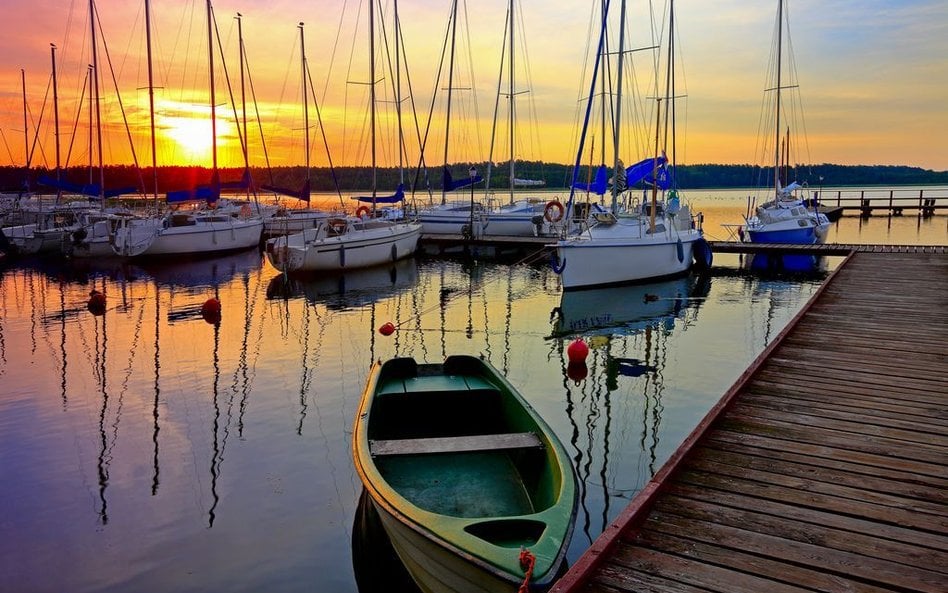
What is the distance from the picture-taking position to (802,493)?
16.3 feet

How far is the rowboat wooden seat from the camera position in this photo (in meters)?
6.06

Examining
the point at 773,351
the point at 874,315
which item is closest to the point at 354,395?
the point at 773,351

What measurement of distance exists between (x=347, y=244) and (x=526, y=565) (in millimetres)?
22688

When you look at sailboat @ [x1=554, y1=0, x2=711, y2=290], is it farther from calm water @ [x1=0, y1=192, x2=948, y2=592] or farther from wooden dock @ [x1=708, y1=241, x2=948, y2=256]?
wooden dock @ [x1=708, y1=241, x2=948, y2=256]

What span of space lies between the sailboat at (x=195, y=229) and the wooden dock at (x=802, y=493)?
27790mm

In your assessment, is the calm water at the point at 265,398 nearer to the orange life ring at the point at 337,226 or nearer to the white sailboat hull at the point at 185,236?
the orange life ring at the point at 337,226

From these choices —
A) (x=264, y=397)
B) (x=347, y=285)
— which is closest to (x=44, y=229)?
(x=347, y=285)

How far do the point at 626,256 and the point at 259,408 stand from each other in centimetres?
1387

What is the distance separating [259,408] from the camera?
10461mm

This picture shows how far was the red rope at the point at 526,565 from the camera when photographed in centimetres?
381

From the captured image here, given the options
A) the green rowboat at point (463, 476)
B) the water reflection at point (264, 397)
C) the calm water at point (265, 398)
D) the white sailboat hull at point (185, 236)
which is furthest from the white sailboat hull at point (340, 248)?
the green rowboat at point (463, 476)

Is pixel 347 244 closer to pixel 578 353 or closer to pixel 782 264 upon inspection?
pixel 578 353

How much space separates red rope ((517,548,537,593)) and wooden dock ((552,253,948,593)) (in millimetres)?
162

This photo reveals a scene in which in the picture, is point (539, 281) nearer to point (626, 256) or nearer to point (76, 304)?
point (626, 256)
